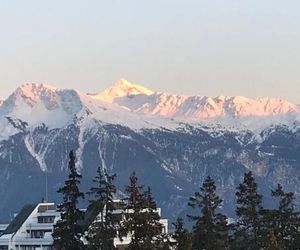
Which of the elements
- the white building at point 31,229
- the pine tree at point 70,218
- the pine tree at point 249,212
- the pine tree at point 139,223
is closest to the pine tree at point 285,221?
the pine tree at point 249,212

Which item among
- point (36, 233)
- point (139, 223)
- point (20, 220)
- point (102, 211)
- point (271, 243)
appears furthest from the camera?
point (20, 220)

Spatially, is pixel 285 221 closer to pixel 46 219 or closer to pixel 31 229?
pixel 46 219

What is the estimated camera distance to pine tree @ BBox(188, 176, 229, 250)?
97.9 m

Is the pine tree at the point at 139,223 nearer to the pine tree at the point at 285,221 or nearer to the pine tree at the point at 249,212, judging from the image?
the pine tree at the point at 249,212

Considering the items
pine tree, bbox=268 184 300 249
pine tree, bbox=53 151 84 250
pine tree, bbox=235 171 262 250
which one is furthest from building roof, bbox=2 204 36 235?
pine tree, bbox=268 184 300 249

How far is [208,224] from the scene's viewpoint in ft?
325

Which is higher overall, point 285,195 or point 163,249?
point 285,195

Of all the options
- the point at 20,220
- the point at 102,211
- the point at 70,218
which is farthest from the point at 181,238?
the point at 20,220

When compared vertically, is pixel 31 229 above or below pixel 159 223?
above

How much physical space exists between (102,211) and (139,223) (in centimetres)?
848

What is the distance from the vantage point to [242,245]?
10012 cm

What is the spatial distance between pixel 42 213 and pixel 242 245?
3774 inches

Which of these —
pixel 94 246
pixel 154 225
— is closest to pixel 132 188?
pixel 154 225

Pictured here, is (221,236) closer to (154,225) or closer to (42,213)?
(154,225)
